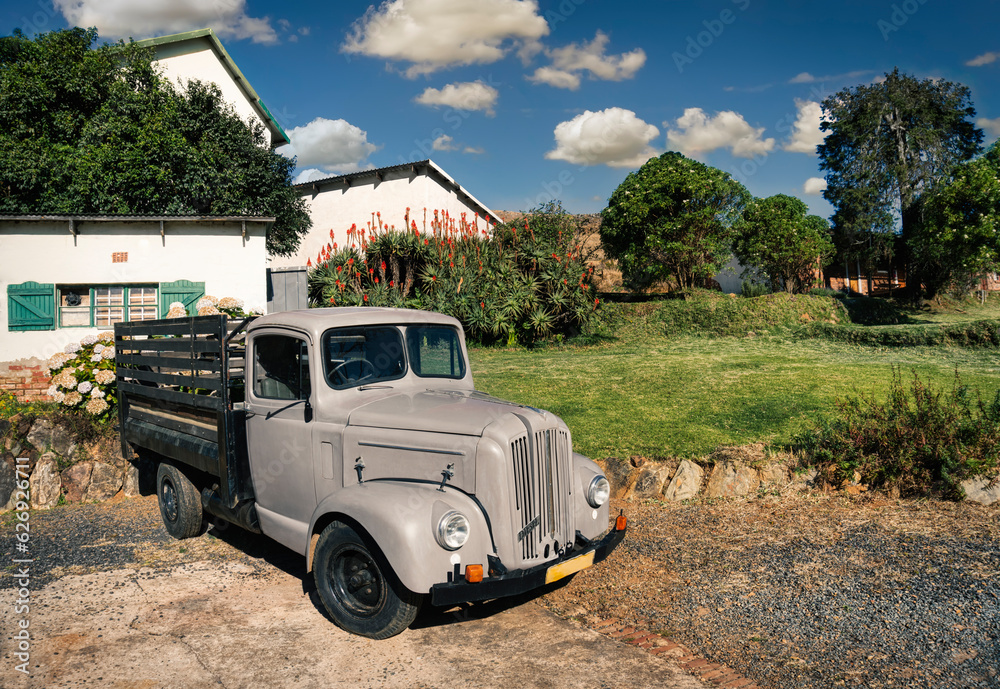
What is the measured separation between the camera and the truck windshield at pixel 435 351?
4.77 meters

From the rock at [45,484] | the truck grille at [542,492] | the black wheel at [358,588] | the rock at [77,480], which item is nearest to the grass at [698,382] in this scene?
the truck grille at [542,492]

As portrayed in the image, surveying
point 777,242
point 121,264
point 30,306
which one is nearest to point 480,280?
point 121,264

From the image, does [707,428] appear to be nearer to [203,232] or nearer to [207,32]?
[203,232]

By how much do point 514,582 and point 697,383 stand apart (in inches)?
314

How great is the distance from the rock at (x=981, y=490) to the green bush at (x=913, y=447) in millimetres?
58

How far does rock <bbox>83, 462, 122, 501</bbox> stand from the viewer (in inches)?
280

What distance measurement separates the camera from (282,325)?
15.1 feet

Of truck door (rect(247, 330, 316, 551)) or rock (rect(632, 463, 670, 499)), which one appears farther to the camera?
rock (rect(632, 463, 670, 499))

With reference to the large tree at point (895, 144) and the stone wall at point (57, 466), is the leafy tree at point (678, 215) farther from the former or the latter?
the stone wall at point (57, 466)

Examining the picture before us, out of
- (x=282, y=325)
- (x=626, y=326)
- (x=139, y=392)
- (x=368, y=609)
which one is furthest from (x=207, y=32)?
(x=368, y=609)

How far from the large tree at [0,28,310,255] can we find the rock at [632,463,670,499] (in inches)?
626

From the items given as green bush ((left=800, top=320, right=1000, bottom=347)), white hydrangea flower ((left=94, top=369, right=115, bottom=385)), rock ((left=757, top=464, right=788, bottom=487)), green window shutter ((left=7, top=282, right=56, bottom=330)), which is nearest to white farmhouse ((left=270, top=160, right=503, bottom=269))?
green window shutter ((left=7, top=282, right=56, bottom=330))

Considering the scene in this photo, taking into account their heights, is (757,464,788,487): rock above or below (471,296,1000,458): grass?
below
